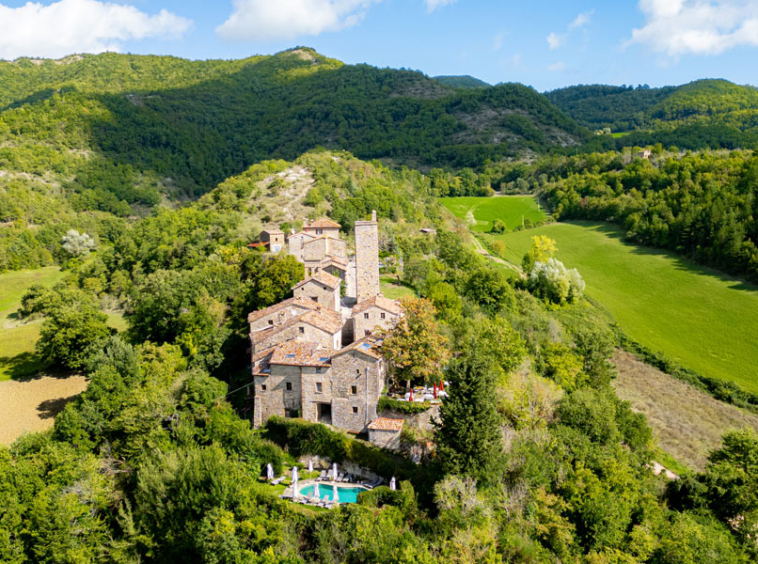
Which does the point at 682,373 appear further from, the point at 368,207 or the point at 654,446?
the point at 368,207

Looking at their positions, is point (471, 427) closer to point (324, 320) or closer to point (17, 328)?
point (324, 320)

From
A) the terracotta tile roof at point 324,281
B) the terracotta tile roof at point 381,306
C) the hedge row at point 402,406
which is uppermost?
the terracotta tile roof at point 324,281

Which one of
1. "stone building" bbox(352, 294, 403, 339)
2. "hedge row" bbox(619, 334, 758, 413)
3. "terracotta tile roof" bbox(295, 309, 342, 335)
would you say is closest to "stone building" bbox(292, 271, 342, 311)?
"terracotta tile roof" bbox(295, 309, 342, 335)

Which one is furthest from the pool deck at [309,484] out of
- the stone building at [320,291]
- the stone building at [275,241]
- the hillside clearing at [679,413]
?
the stone building at [275,241]

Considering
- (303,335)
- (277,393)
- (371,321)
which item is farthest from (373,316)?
(277,393)

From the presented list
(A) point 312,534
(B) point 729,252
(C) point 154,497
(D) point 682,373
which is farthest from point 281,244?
(B) point 729,252

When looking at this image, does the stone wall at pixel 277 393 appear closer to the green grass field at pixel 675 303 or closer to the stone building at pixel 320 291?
the stone building at pixel 320 291
